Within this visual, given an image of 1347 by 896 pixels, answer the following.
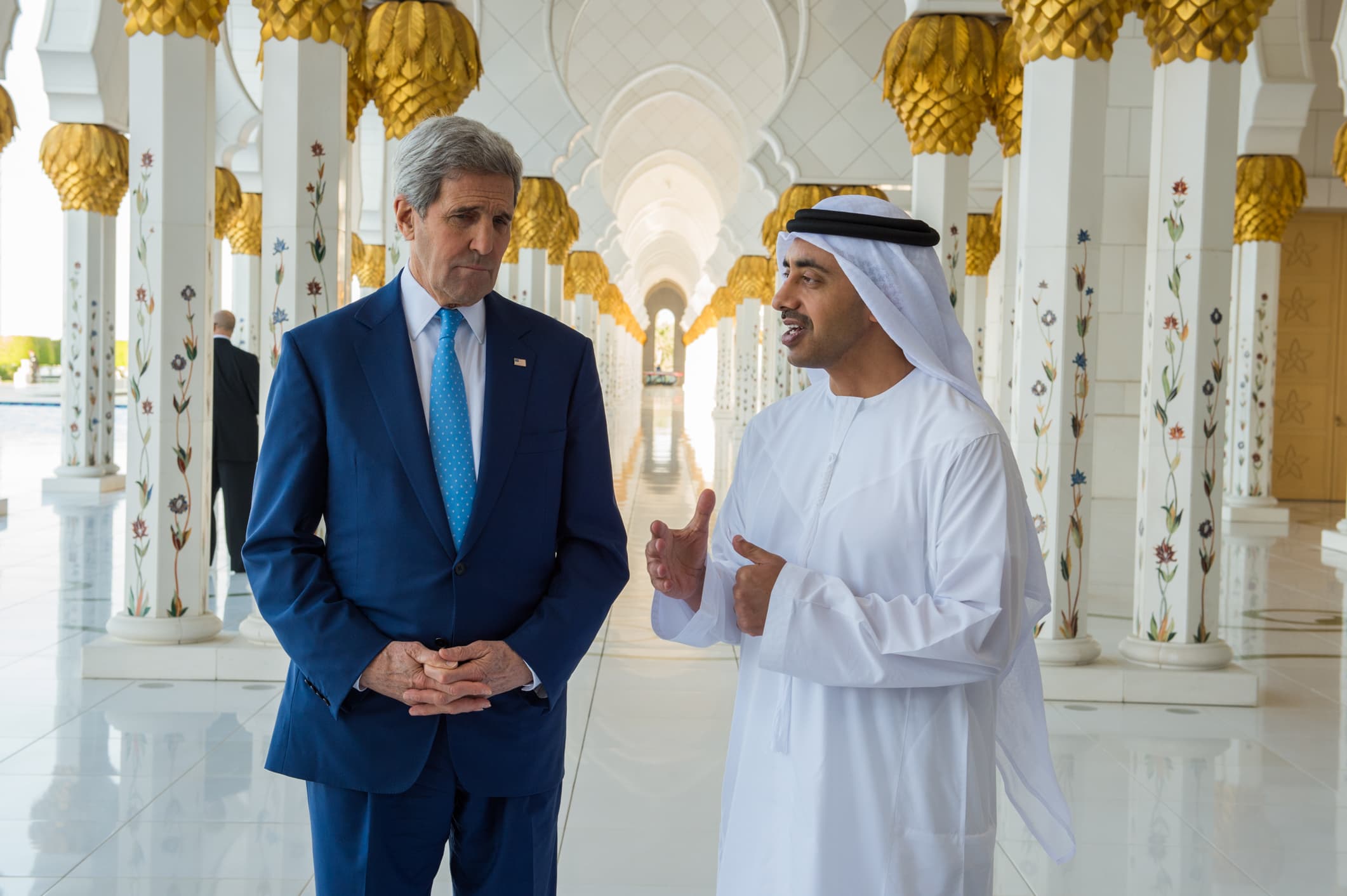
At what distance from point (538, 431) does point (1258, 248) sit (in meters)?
10.1

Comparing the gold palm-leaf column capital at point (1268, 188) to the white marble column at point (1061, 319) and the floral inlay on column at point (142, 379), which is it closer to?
the white marble column at point (1061, 319)

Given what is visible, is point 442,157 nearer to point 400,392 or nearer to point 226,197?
point 400,392

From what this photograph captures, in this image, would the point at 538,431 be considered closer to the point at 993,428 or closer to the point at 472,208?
the point at 472,208

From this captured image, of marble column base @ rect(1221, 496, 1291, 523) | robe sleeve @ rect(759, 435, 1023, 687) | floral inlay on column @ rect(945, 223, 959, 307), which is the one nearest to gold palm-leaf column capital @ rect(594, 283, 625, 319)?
marble column base @ rect(1221, 496, 1291, 523)

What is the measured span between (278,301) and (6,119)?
459cm

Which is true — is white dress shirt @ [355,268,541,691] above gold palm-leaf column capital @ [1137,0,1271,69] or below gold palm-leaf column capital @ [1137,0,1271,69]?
below

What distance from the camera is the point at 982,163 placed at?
9352mm

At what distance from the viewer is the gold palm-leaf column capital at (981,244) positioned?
12.7 meters

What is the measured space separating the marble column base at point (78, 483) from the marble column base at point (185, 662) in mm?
5999

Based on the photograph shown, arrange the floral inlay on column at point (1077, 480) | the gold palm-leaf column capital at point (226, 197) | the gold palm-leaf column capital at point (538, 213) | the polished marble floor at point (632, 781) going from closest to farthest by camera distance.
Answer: the polished marble floor at point (632, 781) → the floral inlay on column at point (1077, 480) → the gold palm-leaf column capital at point (538, 213) → the gold palm-leaf column capital at point (226, 197)

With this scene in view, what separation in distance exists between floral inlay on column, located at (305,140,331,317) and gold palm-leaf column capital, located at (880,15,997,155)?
9.80 feet

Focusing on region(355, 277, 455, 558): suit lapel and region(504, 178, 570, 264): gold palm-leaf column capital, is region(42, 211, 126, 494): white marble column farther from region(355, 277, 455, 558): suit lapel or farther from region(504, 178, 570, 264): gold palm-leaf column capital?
region(355, 277, 455, 558): suit lapel

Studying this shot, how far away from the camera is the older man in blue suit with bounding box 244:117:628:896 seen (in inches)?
61.9

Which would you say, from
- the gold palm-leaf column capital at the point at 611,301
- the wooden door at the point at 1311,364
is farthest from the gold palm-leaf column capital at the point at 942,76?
the gold palm-leaf column capital at the point at 611,301
